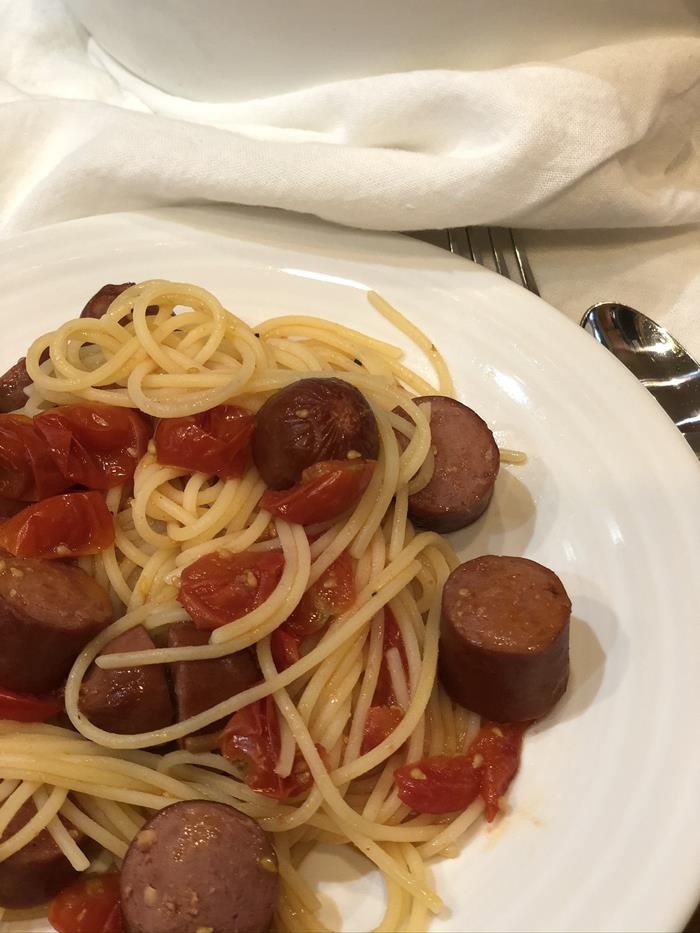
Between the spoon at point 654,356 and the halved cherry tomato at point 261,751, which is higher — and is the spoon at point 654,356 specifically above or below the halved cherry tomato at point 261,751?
above

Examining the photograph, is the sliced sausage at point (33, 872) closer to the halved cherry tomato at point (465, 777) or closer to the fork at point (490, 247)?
the halved cherry tomato at point (465, 777)

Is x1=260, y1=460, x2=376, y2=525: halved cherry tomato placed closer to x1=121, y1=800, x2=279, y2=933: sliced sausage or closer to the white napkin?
x1=121, y1=800, x2=279, y2=933: sliced sausage

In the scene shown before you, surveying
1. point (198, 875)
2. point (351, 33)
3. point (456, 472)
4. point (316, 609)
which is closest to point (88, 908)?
point (198, 875)

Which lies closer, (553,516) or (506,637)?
(506,637)

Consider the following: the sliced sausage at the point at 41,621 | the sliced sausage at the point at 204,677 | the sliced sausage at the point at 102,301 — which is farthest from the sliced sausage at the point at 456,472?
the sliced sausage at the point at 102,301

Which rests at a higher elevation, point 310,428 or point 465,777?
point 310,428

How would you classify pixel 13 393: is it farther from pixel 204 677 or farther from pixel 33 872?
pixel 33 872

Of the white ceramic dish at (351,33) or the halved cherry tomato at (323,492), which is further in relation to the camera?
the white ceramic dish at (351,33)

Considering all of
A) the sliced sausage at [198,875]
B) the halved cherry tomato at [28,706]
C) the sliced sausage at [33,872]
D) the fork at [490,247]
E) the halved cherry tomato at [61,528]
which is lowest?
the sliced sausage at [33,872]
